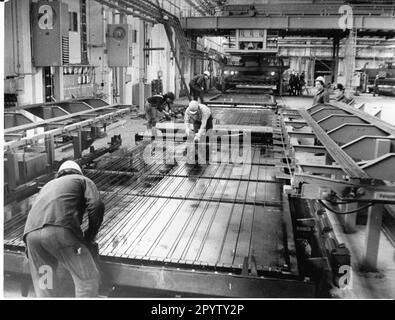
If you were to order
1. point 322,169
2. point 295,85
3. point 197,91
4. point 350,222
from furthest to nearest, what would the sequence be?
point 295,85, point 197,91, point 350,222, point 322,169

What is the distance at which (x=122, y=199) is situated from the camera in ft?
15.3

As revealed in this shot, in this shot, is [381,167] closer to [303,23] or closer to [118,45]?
[118,45]

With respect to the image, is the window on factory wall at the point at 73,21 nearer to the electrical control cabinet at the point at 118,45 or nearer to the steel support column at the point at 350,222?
the electrical control cabinet at the point at 118,45

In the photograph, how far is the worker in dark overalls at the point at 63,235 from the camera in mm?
2795

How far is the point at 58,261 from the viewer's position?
290 centimetres

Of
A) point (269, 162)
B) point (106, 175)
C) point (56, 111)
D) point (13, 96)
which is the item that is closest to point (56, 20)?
point (13, 96)

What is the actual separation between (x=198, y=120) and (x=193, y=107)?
0.48 meters

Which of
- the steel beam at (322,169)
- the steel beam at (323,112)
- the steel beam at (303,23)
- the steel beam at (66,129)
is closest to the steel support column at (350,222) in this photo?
the steel beam at (322,169)

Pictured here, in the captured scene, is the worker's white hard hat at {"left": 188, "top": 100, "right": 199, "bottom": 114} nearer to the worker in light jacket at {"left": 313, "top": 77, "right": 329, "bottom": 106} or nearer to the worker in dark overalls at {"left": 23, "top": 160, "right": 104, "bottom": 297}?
the worker in dark overalls at {"left": 23, "top": 160, "right": 104, "bottom": 297}

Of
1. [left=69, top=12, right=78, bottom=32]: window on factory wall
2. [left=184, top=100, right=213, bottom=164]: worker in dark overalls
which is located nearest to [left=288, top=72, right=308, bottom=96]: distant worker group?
[left=69, top=12, right=78, bottom=32]: window on factory wall

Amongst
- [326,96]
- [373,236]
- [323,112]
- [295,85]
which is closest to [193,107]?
[323,112]

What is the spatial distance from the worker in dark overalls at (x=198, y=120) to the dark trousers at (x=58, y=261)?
342cm

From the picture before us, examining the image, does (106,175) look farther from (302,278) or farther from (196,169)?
(302,278)

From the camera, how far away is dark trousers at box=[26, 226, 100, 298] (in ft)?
9.16
